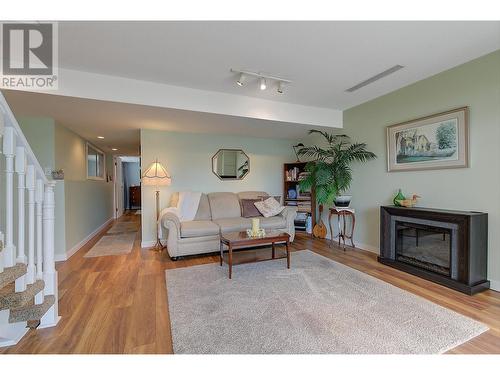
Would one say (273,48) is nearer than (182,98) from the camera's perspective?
Yes

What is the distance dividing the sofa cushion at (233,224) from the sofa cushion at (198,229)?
107mm

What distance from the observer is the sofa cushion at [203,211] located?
393 centimetres

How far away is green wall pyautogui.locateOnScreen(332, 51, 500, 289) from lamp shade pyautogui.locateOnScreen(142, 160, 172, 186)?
323 cm

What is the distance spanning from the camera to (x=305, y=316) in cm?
183

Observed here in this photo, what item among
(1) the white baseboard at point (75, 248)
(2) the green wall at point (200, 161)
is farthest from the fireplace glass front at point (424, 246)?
(1) the white baseboard at point (75, 248)

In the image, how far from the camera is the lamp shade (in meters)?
3.60

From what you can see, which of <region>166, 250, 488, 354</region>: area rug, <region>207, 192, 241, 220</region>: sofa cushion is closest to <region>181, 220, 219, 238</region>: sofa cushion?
<region>207, 192, 241, 220</region>: sofa cushion

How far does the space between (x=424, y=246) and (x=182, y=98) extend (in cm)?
353

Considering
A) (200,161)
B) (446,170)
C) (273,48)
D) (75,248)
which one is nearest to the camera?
(273,48)

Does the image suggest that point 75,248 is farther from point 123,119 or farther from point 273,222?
point 273,222

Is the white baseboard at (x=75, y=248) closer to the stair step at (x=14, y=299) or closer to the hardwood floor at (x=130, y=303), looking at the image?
the hardwood floor at (x=130, y=303)

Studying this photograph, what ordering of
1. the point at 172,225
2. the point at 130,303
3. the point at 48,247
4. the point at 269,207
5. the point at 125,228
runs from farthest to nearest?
the point at 125,228, the point at 269,207, the point at 172,225, the point at 130,303, the point at 48,247

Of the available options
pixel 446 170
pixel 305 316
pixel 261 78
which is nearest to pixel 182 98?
pixel 261 78

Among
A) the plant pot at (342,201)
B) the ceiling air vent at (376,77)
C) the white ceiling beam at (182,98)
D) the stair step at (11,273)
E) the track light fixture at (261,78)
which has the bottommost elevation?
the stair step at (11,273)
